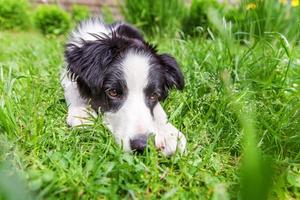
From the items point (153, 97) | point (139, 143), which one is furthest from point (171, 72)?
point (139, 143)

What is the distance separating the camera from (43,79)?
3.40 metres

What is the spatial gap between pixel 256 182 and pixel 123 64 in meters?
1.99

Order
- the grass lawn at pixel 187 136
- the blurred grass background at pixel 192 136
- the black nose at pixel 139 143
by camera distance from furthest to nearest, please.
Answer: the black nose at pixel 139 143 → the grass lawn at pixel 187 136 → the blurred grass background at pixel 192 136

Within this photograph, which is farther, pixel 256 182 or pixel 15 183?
pixel 15 183

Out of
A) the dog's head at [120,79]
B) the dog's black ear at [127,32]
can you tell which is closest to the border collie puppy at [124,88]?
the dog's head at [120,79]

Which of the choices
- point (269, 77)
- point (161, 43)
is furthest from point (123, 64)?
point (161, 43)

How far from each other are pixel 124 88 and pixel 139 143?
0.43 meters

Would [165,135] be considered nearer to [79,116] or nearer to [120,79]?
[120,79]

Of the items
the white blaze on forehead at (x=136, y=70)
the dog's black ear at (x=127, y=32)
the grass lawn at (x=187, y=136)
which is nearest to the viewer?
the grass lawn at (x=187, y=136)

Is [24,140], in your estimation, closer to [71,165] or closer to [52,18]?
[71,165]

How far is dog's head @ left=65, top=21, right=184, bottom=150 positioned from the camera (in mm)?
2424

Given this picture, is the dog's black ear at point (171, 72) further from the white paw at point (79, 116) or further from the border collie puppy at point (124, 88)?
the white paw at point (79, 116)

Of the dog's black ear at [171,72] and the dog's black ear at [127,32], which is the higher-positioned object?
the dog's black ear at [127,32]

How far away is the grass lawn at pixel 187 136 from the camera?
191 cm
